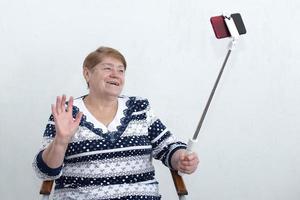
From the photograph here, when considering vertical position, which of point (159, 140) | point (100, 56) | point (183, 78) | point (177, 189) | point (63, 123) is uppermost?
point (100, 56)

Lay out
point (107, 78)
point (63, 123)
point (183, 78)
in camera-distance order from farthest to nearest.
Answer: point (183, 78)
point (107, 78)
point (63, 123)

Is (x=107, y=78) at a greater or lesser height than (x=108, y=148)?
greater

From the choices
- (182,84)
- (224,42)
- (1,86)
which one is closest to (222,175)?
(182,84)

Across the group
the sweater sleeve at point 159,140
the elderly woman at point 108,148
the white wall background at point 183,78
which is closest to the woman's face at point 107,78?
the elderly woman at point 108,148

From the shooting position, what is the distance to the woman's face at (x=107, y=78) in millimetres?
1723

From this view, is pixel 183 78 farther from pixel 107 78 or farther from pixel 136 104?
pixel 107 78

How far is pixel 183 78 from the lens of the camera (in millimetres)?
2236

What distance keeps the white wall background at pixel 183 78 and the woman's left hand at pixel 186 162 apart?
21.4 inches

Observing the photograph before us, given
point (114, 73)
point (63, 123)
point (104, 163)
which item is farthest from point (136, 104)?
point (63, 123)

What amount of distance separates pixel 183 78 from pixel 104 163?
28.3 inches

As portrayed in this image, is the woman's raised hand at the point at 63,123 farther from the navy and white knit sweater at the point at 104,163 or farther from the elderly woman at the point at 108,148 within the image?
the navy and white knit sweater at the point at 104,163

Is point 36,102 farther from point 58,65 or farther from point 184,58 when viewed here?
point 184,58

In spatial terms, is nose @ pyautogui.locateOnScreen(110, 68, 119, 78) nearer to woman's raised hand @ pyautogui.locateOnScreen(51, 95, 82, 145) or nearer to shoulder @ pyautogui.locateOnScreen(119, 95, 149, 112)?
shoulder @ pyautogui.locateOnScreen(119, 95, 149, 112)

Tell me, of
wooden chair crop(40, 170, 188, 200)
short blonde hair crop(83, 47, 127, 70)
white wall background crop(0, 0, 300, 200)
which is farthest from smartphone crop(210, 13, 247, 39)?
white wall background crop(0, 0, 300, 200)
